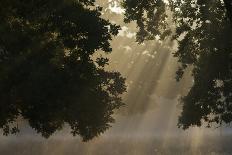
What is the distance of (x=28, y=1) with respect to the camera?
76.6ft

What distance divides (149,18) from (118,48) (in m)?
63.8

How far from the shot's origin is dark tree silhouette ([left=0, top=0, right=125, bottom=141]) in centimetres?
2194

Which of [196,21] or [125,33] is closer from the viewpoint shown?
[196,21]

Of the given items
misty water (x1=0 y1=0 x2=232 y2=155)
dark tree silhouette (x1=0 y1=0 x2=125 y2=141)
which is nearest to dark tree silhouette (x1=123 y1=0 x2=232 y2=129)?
dark tree silhouette (x1=0 y1=0 x2=125 y2=141)

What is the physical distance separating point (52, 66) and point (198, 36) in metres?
10.8

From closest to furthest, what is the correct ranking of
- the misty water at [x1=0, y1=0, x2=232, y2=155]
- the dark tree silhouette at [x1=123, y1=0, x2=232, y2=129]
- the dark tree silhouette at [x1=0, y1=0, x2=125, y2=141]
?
the dark tree silhouette at [x1=0, y1=0, x2=125, y2=141] → the dark tree silhouette at [x1=123, y1=0, x2=232, y2=129] → the misty water at [x1=0, y1=0, x2=232, y2=155]

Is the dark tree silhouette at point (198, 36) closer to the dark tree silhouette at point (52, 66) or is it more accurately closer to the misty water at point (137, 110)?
the dark tree silhouette at point (52, 66)

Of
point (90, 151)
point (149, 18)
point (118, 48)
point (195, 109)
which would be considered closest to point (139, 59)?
point (118, 48)

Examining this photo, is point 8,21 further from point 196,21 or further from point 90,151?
point 90,151

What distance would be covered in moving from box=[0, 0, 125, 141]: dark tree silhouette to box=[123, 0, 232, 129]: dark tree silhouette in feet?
5.95

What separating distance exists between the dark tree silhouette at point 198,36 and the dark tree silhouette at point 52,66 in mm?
1815

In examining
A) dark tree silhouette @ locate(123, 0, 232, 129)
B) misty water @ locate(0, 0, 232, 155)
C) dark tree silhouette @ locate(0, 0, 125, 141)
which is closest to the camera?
dark tree silhouette @ locate(0, 0, 125, 141)

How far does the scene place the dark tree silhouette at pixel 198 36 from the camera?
2508 cm

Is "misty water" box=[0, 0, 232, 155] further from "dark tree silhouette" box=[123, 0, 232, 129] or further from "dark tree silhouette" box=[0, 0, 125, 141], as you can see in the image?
"dark tree silhouette" box=[0, 0, 125, 141]
